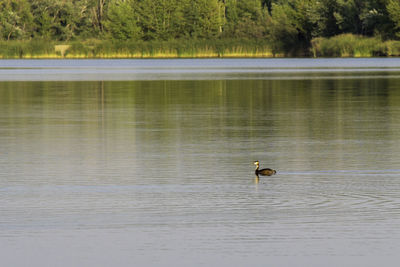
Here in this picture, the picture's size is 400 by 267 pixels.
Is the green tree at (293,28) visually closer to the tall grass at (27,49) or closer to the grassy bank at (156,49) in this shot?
the grassy bank at (156,49)

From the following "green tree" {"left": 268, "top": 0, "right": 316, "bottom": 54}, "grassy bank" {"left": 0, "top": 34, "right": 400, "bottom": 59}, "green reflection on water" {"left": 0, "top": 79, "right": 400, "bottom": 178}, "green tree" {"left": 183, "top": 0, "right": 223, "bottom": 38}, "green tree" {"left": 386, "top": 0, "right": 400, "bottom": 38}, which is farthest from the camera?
"green tree" {"left": 183, "top": 0, "right": 223, "bottom": 38}

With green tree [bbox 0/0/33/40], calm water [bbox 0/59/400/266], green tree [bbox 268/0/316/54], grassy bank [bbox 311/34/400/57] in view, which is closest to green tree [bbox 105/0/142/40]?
green tree [bbox 0/0/33/40]

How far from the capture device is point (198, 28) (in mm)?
98750

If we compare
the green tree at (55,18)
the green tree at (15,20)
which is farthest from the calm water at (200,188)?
the green tree at (55,18)

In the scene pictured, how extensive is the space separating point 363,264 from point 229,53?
84.4 m

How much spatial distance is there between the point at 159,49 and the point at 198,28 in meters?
8.86

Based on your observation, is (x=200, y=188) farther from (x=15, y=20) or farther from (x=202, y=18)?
(x=202, y=18)

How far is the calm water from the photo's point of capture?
7703 mm

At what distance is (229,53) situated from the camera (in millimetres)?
91125

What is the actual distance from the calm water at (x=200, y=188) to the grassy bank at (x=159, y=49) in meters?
67.2

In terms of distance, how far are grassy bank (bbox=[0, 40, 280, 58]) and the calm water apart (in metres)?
67.2

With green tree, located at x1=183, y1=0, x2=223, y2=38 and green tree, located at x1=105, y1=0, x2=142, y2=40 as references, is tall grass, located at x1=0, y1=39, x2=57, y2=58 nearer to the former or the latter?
green tree, located at x1=105, y1=0, x2=142, y2=40

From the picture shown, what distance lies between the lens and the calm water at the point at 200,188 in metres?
7.70

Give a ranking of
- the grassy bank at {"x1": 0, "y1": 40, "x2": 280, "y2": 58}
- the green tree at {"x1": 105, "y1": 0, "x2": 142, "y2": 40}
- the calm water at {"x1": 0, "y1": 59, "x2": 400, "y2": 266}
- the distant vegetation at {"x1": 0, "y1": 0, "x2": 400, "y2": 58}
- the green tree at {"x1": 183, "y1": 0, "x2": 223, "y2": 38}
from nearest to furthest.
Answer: the calm water at {"x1": 0, "y1": 59, "x2": 400, "y2": 266} < the distant vegetation at {"x1": 0, "y1": 0, "x2": 400, "y2": 58} < the grassy bank at {"x1": 0, "y1": 40, "x2": 280, "y2": 58} < the green tree at {"x1": 105, "y1": 0, "x2": 142, "y2": 40} < the green tree at {"x1": 183, "y1": 0, "x2": 223, "y2": 38}
